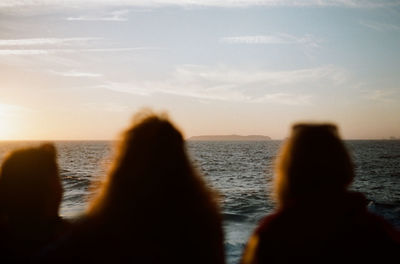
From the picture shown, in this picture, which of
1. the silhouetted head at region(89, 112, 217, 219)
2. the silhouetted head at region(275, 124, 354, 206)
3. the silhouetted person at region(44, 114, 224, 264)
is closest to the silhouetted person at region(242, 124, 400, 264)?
the silhouetted head at region(275, 124, 354, 206)

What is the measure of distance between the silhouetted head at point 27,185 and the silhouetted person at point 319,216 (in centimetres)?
133

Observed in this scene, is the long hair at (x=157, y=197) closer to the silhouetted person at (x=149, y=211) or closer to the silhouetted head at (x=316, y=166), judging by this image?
the silhouetted person at (x=149, y=211)

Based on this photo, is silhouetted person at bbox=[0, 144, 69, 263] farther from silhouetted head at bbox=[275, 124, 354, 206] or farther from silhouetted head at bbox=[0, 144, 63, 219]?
silhouetted head at bbox=[275, 124, 354, 206]

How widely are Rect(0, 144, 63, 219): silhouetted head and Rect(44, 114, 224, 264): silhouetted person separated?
0.45 metres

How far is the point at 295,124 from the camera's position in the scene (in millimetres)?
2482

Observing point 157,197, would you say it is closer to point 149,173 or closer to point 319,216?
point 149,173

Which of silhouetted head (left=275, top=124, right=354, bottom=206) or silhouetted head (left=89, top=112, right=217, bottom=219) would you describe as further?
silhouetted head (left=275, top=124, right=354, bottom=206)

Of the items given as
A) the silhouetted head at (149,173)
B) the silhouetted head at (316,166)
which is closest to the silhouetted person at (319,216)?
the silhouetted head at (316,166)

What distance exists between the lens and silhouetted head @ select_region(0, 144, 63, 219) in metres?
2.38

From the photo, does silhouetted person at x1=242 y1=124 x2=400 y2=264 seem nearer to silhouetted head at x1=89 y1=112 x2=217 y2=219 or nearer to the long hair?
the long hair

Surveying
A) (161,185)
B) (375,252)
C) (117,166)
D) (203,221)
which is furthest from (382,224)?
(117,166)

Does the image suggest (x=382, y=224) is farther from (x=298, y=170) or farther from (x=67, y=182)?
(x=67, y=182)

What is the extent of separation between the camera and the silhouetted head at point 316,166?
2354 millimetres

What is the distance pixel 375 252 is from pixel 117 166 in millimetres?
1560
